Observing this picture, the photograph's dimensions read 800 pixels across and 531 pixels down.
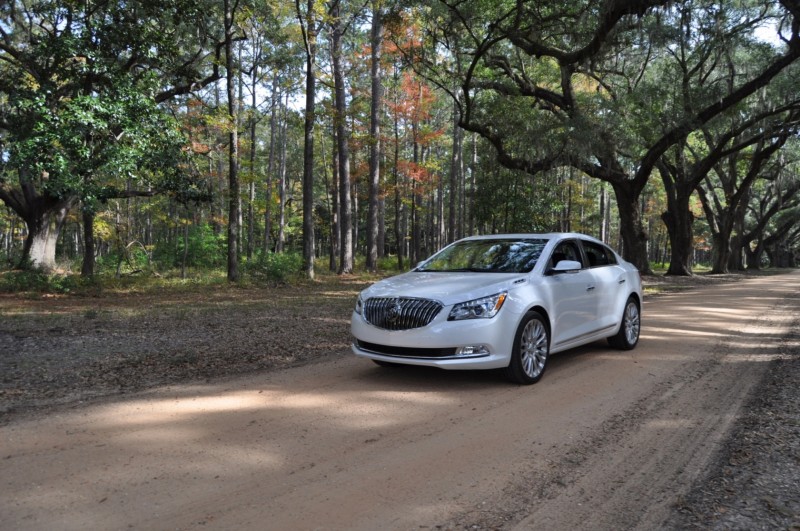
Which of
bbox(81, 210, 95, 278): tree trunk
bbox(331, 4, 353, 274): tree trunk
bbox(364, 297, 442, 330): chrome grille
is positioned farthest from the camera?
bbox(331, 4, 353, 274): tree trunk

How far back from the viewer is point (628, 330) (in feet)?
25.8

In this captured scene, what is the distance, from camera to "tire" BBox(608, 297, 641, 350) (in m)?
7.74

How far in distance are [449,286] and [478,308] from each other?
17.6 inches

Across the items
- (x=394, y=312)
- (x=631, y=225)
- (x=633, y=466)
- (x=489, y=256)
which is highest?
(x=631, y=225)

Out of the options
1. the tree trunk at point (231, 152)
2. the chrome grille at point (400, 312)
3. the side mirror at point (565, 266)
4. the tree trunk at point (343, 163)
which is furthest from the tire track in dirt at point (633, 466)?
the tree trunk at point (343, 163)

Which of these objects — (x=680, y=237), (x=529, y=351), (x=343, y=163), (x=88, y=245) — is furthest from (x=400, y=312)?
(x=680, y=237)

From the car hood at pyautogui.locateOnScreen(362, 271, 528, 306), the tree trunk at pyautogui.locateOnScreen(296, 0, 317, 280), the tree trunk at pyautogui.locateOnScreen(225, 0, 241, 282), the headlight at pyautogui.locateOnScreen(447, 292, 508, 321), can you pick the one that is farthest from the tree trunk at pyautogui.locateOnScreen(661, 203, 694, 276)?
the headlight at pyautogui.locateOnScreen(447, 292, 508, 321)

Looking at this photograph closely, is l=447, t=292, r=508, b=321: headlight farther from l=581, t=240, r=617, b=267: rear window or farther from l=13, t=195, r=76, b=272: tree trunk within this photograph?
l=13, t=195, r=76, b=272: tree trunk

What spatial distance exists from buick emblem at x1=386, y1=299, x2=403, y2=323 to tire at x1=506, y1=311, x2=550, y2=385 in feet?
4.21

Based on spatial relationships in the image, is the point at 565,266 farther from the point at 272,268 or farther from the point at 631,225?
the point at 631,225

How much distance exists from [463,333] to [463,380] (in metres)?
0.88

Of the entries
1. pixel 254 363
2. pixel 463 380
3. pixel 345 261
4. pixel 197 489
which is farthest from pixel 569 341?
pixel 345 261

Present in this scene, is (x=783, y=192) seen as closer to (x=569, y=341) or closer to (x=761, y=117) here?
(x=761, y=117)

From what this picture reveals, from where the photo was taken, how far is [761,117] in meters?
21.5
